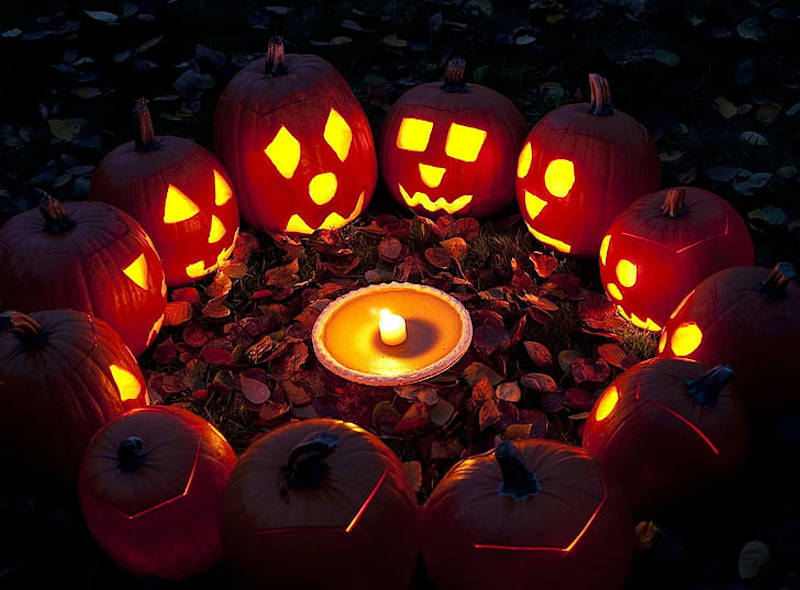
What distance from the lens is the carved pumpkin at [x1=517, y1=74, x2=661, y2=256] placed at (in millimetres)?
3832

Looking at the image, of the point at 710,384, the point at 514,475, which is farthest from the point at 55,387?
the point at 710,384

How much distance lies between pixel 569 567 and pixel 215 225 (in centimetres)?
264

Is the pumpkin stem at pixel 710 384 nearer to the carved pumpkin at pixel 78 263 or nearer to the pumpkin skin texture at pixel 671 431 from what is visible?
the pumpkin skin texture at pixel 671 431

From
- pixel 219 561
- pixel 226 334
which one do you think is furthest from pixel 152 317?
pixel 219 561

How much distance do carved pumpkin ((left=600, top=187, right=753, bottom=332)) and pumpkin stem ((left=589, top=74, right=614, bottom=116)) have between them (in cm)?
58

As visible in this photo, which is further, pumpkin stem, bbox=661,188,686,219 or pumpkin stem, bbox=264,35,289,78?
pumpkin stem, bbox=264,35,289,78

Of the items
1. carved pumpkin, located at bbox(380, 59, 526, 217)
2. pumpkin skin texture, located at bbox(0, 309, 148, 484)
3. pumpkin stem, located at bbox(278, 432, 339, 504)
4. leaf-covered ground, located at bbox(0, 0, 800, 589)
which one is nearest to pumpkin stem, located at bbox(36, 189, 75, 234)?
pumpkin skin texture, located at bbox(0, 309, 148, 484)

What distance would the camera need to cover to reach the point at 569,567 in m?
2.22

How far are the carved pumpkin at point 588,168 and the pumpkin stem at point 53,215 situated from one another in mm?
2361

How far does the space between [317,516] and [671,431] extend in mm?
1274

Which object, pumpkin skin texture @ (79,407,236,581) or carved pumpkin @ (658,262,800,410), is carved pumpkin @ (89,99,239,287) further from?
carved pumpkin @ (658,262,800,410)

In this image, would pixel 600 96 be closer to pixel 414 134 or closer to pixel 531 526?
pixel 414 134

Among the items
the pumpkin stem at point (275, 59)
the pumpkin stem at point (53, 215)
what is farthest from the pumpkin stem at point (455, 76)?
the pumpkin stem at point (53, 215)

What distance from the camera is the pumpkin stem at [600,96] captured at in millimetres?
3850
